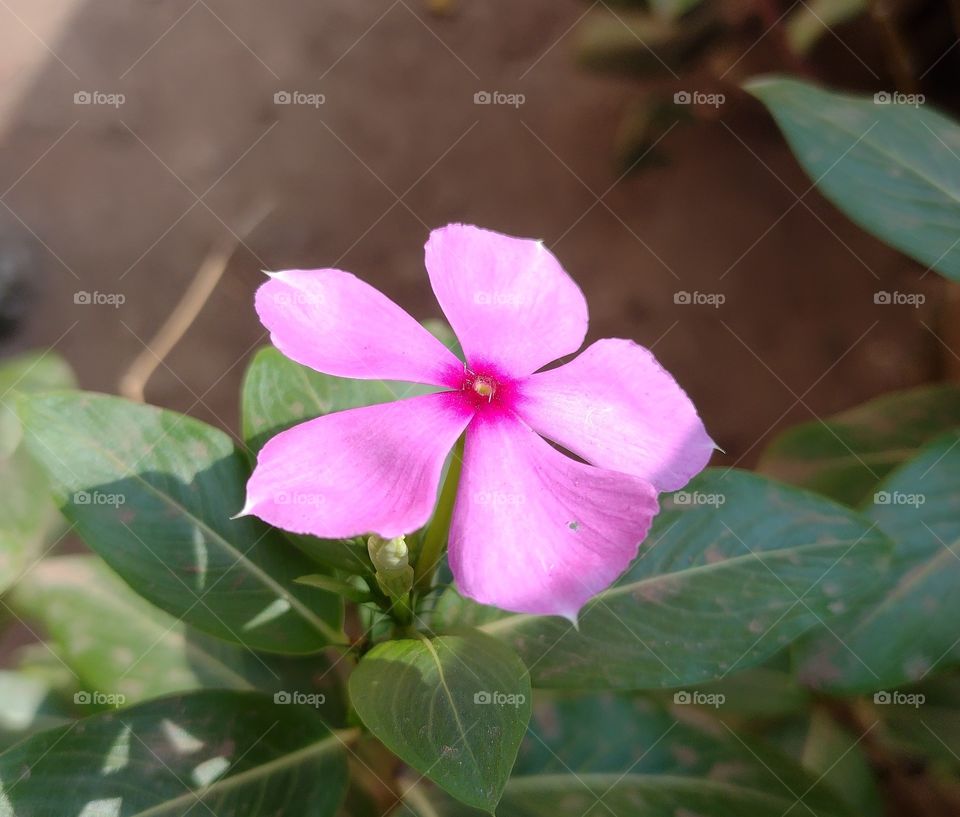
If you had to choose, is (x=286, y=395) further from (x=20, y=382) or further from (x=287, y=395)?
(x=20, y=382)

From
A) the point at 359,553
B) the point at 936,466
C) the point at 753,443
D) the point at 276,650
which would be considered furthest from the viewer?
the point at 753,443

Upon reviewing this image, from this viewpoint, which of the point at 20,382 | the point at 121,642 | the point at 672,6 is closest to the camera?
the point at 121,642

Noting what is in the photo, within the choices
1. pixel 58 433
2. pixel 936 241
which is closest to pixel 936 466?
pixel 936 241

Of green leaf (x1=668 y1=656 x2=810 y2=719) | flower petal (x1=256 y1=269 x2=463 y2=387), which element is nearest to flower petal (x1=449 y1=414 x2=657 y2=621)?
flower petal (x1=256 y1=269 x2=463 y2=387)

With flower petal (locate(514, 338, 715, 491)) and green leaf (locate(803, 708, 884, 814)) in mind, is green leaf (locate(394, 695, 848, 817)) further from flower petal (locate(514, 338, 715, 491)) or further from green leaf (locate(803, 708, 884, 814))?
flower petal (locate(514, 338, 715, 491))

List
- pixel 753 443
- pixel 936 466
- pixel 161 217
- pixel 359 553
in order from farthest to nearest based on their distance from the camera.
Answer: pixel 161 217 < pixel 753 443 < pixel 936 466 < pixel 359 553

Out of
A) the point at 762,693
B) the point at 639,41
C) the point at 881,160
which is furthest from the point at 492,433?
the point at 639,41

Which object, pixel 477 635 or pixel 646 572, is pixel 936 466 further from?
pixel 477 635
